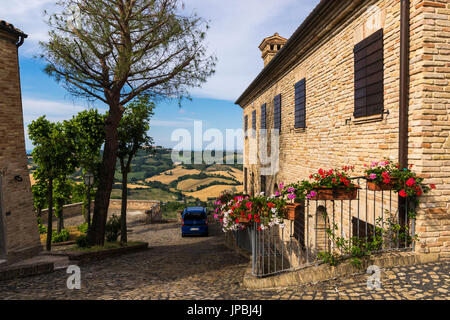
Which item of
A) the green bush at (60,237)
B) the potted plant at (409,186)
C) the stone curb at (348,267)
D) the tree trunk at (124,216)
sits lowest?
the green bush at (60,237)

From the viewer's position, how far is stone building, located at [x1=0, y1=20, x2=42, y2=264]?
344 inches

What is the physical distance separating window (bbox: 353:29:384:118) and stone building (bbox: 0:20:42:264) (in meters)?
10.0

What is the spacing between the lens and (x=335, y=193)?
15.6ft

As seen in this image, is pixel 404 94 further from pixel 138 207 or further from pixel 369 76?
pixel 138 207

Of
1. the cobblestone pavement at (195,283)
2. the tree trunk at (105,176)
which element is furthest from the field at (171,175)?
the cobblestone pavement at (195,283)

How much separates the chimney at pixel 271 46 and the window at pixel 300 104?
32.1 feet

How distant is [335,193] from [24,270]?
7.62 meters

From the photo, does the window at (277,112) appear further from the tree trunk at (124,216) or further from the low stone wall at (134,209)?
the low stone wall at (134,209)

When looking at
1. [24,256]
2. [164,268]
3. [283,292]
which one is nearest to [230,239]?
[164,268]

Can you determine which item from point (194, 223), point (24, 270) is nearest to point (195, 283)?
point (24, 270)

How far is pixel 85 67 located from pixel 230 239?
9.19 metres

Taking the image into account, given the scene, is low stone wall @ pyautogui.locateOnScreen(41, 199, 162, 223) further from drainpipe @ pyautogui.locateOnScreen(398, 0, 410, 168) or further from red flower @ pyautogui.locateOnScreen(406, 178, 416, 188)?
red flower @ pyautogui.locateOnScreen(406, 178, 416, 188)

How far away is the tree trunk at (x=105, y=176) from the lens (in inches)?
432

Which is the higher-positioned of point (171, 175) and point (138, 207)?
point (171, 175)
